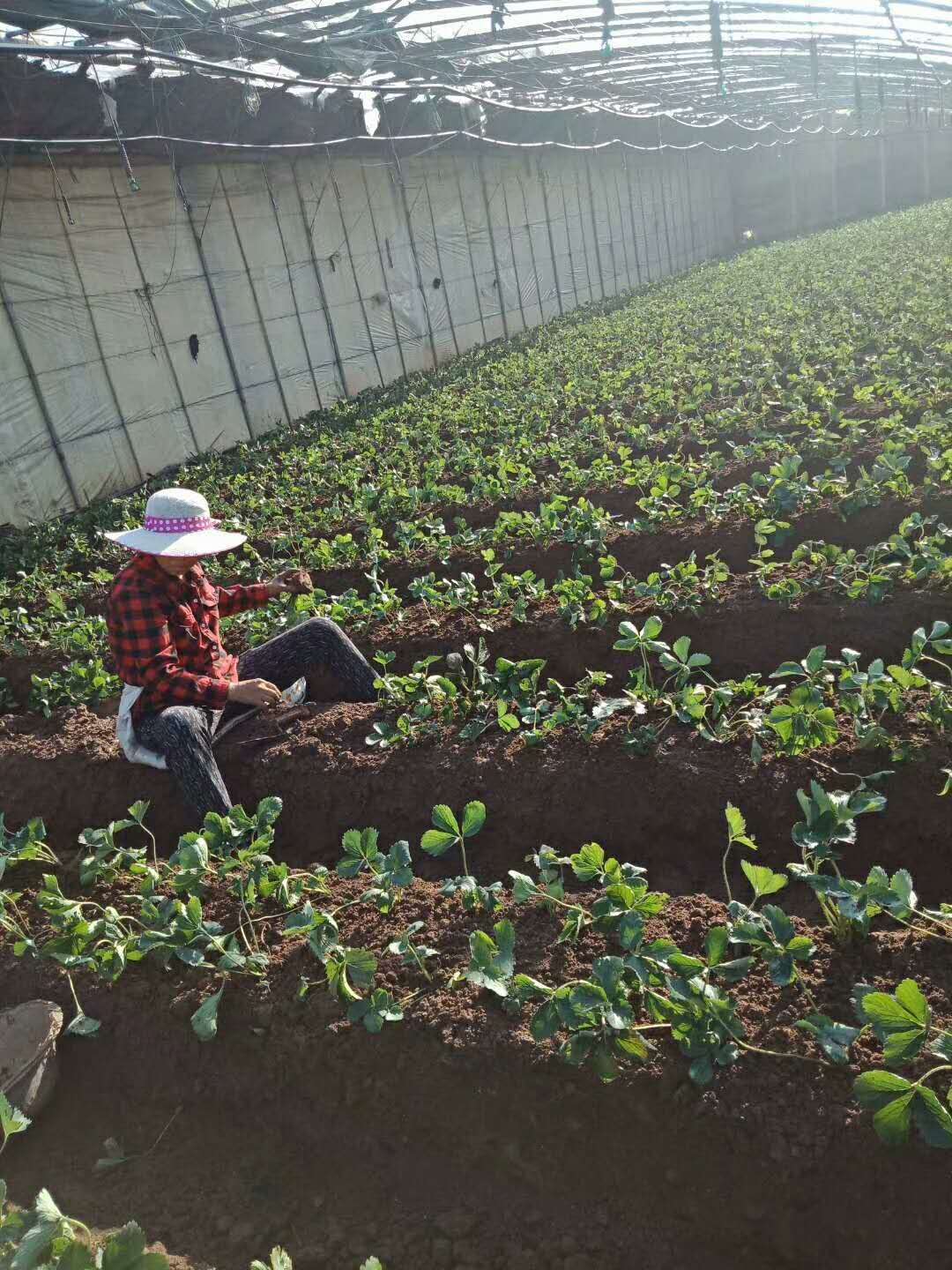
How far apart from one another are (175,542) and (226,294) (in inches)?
410

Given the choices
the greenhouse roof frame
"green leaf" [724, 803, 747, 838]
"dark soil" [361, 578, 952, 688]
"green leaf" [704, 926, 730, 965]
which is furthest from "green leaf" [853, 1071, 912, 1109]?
the greenhouse roof frame

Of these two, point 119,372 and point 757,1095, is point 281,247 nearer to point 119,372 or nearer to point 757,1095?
point 119,372

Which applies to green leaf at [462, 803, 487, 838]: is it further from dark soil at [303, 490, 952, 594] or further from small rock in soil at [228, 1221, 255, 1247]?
dark soil at [303, 490, 952, 594]

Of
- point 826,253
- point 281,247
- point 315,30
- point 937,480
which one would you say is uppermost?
point 315,30

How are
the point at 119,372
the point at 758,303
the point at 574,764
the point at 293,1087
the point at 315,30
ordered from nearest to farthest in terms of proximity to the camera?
the point at 293,1087 < the point at 574,764 < the point at 119,372 < the point at 315,30 < the point at 758,303

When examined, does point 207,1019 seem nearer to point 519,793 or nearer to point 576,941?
point 576,941

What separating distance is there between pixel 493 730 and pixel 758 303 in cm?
1208

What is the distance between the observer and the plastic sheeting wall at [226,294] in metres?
10.2

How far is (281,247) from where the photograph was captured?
13875mm

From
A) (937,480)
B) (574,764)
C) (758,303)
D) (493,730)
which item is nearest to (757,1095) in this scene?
(574,764)

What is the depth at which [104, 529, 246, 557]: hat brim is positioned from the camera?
3.54 m

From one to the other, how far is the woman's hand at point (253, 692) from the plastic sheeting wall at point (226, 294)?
25.2ft

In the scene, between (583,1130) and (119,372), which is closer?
(583,1130)

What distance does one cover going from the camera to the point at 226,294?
12.8m
